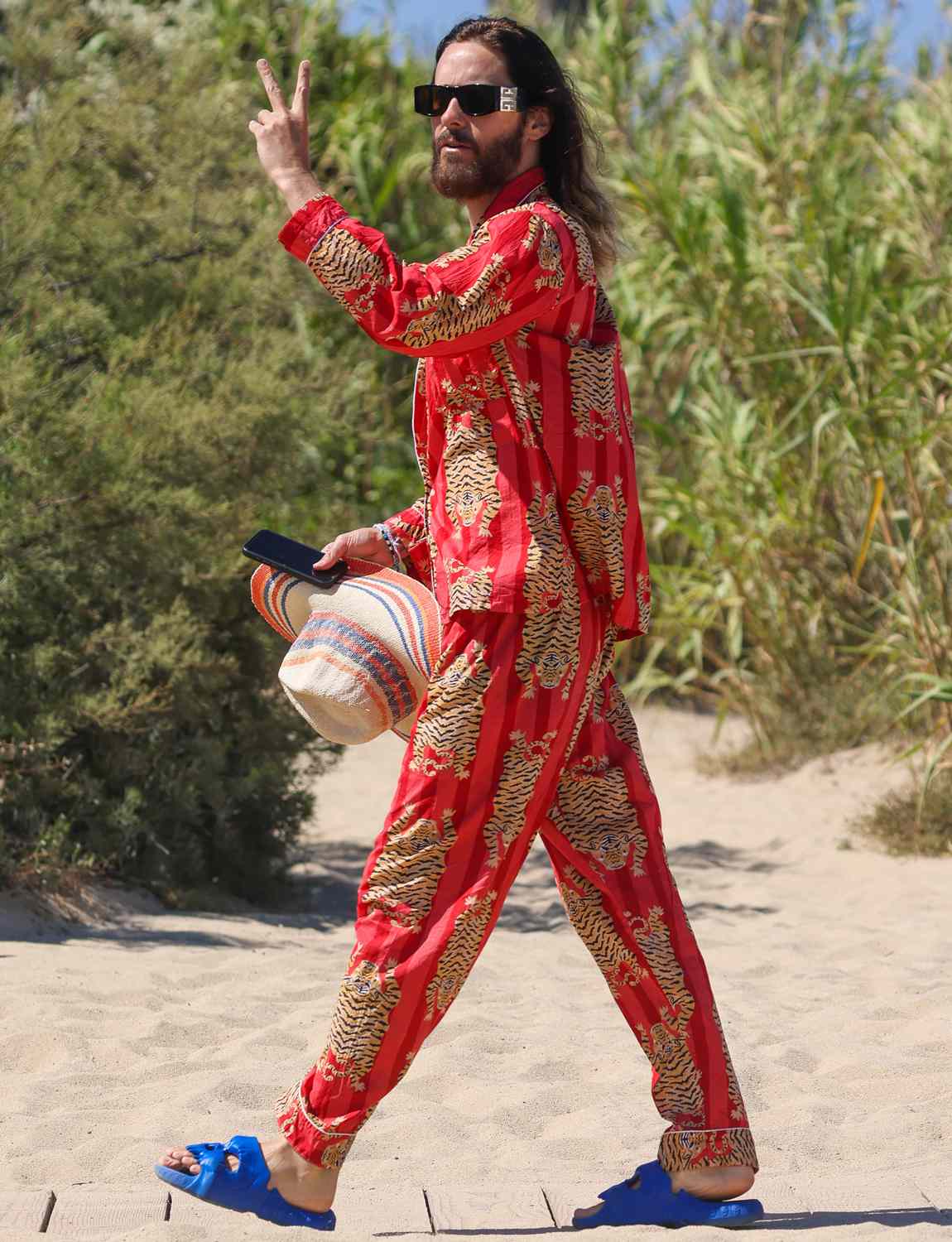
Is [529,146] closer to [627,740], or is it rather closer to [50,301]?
→ [627,740]

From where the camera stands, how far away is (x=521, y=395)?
7.06ft

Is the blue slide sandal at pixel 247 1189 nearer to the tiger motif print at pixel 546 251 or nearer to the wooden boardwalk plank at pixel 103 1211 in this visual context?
the wooden boardwalk plank at pixel 103 1211

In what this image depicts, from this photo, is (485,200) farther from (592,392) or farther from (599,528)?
(599,528)

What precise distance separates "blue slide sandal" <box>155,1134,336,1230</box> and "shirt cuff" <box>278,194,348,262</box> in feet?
3.84

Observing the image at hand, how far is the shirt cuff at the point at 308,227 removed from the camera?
2.04 m

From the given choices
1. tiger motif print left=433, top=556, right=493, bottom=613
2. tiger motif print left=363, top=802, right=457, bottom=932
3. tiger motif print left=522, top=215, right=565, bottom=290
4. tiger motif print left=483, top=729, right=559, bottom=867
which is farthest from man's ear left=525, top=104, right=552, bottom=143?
tiger motif print left=363, top=802, right=457, bottom=932

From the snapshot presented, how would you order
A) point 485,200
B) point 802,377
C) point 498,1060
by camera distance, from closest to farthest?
point 485,200, point 498,1060, point 802,377

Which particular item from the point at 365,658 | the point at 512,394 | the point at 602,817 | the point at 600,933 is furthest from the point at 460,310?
the point at 600,933

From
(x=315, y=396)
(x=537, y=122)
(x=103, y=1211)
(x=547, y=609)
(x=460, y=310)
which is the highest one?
(x=537, y=122)

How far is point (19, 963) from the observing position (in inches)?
155

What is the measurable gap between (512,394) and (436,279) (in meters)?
0.20

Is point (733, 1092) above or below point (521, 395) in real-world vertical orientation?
below

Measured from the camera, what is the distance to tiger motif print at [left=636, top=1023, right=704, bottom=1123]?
2.27 m

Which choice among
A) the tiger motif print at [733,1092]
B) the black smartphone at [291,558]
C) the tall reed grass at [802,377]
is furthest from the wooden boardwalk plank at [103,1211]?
the tall reed grass at [802,377]
